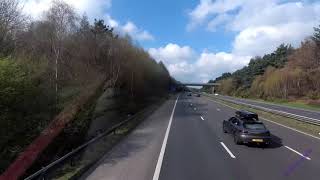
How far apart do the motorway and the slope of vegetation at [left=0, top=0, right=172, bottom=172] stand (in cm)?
319

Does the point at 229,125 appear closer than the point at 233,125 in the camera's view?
No

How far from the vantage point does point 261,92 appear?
112m

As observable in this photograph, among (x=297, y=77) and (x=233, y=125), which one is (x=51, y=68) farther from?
(x=297, y=77)

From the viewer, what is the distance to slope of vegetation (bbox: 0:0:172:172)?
1547cm

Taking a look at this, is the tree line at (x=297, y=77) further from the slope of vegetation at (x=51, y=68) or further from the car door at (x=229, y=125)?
the car door at (x=229, y=125)

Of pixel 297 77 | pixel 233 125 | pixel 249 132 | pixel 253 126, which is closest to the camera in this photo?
pixel 249 132

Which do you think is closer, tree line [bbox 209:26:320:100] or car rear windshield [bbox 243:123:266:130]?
car rear windshield [bbox 243:123:266:130]

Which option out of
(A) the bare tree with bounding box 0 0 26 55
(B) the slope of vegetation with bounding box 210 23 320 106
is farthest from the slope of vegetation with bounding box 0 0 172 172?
(B) the slope of vegetation with bounding box 210 23 320 106

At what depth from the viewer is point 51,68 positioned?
25938mm

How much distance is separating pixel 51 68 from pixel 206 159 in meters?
12.4

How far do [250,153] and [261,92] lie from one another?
95.4 m

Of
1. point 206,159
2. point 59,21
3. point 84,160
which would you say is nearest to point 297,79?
point 59,21

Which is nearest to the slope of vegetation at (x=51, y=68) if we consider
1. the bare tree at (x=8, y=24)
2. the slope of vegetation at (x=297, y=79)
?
the bare tree at (x=8, y=24)

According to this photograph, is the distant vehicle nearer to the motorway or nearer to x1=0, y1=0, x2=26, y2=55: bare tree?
the motorway
